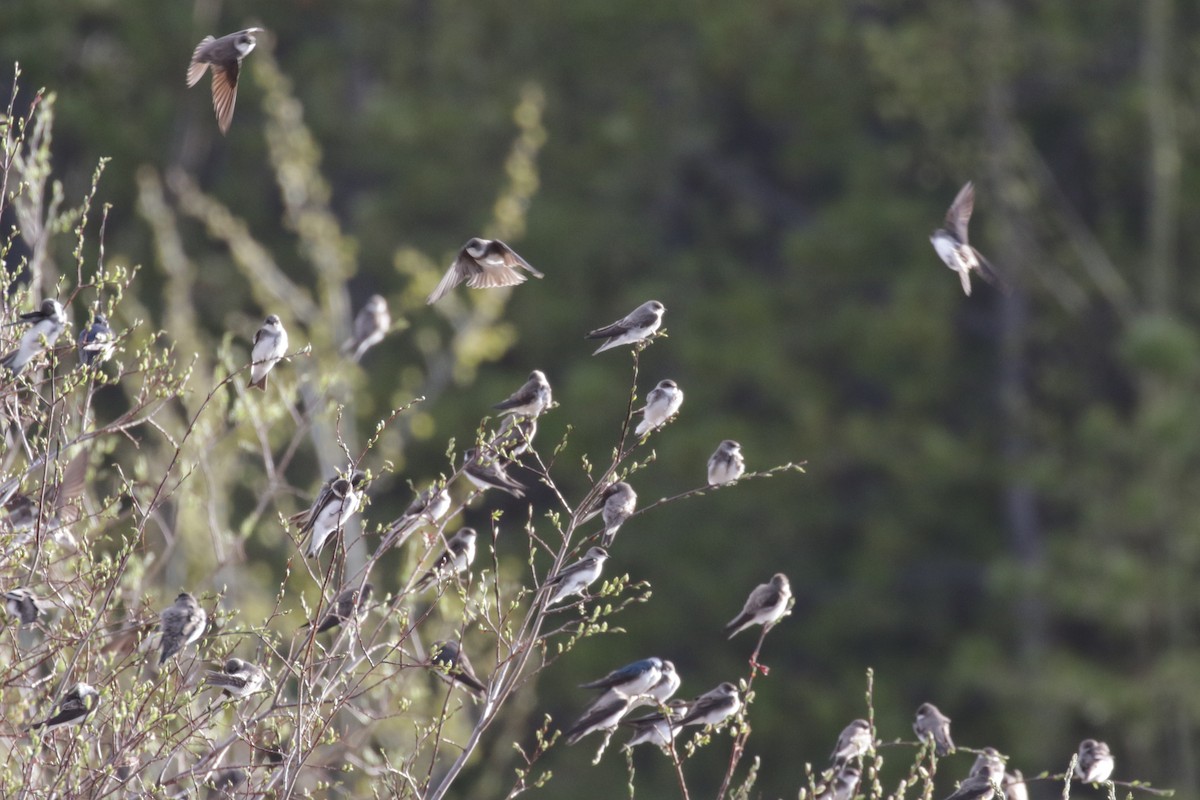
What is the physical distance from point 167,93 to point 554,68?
175 inches

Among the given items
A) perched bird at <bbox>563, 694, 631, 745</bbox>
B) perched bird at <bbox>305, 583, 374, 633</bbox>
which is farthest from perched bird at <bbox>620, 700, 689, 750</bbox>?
perched bird at <bbox>305, 583, 374, 633</bbox>

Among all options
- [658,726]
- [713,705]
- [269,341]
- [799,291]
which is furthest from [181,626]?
[799,291]

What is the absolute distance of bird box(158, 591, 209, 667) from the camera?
5.04 metres

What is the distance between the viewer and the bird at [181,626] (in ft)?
16.5

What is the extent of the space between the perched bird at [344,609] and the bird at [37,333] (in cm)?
112

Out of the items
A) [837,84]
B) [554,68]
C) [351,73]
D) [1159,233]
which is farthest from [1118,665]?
[351,73]

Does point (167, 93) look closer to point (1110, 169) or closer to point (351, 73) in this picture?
point (351, 73)

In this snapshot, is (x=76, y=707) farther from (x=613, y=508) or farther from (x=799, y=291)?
(x=799, y=291)

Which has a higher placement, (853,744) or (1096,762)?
(853,744)

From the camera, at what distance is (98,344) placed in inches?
209

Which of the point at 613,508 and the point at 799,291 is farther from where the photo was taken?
the point at 799,291

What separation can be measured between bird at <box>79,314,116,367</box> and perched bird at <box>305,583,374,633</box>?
39.0 inches

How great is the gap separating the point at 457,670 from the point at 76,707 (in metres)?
1.03

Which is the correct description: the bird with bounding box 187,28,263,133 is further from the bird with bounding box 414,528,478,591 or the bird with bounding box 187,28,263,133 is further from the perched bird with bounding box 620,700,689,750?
the perched bird with bounding box 620,700,689,750
